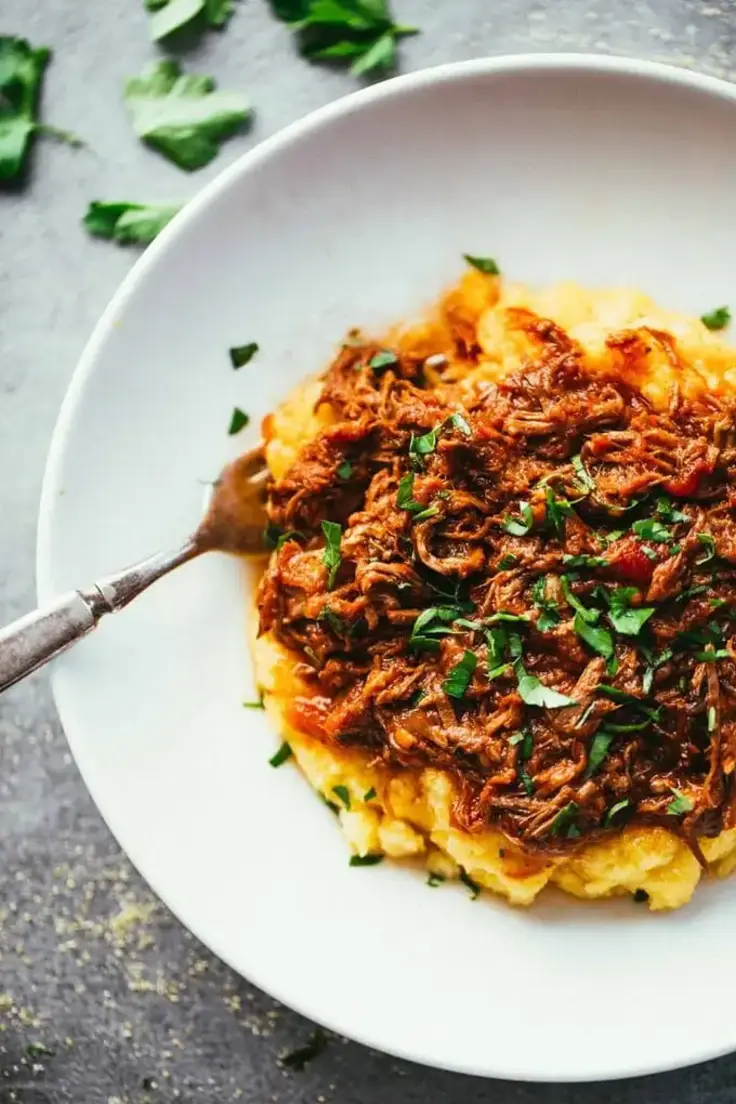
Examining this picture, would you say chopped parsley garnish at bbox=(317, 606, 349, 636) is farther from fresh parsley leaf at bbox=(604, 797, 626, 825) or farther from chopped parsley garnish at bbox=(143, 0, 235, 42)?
chopped parsley garnish at bbox=(143, 0, 235, 42)

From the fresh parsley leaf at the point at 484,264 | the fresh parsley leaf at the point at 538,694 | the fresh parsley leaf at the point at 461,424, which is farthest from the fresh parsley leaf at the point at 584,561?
the fresh parsley leaf at the point at 484,264

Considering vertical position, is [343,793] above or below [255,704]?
below

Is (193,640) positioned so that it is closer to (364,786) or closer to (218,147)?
(364,786)

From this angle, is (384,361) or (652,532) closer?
(652,532)

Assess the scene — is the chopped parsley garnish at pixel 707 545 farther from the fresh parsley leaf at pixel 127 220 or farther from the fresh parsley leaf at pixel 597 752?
the fresh parsley leaf at pixel 127 220

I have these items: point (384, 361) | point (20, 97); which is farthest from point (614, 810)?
point (20, 97)

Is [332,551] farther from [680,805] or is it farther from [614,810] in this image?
[680,805]
